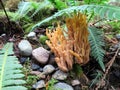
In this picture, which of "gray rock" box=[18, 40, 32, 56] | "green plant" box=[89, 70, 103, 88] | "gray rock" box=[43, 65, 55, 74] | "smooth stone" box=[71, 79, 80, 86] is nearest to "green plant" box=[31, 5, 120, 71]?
"green plant" box=[89, 70, 103, 88]

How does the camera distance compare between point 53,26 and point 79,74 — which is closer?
point 79,74

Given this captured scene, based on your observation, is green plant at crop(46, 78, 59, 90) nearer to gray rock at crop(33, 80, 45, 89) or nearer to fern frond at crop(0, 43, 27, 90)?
gray rock at crop(33, 80, 45, 89)

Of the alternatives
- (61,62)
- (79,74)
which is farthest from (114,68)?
(61,62)

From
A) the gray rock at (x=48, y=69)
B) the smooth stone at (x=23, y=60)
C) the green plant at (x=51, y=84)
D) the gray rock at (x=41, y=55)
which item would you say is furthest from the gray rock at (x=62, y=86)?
the smooth stone at (x=23, y=60)

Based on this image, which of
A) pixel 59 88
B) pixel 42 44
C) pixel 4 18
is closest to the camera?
pixel 59 88

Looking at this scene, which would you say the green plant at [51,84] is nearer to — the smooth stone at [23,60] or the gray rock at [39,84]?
the gray rock at [39,84]

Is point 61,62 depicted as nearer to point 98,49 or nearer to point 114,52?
point 98,49

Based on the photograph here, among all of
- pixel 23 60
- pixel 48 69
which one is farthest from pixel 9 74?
pixel 23 60
